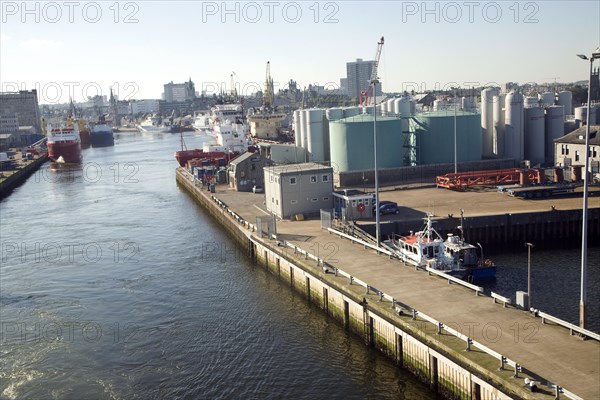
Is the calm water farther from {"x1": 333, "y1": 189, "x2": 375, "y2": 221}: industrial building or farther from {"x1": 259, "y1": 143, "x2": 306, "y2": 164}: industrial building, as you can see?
{"x1": 259, "y1": 143, "x2": 306, "y2": 164}: industrial building

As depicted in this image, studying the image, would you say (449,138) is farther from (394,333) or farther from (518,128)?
(394,333)

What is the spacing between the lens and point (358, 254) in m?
34.1

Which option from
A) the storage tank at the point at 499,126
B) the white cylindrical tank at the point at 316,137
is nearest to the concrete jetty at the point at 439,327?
the storage tank at the point at 499,126

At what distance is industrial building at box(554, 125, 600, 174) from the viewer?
54.6 m

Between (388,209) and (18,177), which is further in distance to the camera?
(18,177)

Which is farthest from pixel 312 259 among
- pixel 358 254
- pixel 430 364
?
pixel 430 364

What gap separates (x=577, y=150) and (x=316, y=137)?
91.2ft

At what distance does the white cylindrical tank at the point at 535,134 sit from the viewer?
6519cm

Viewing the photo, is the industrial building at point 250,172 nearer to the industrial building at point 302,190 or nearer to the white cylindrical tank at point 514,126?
the industrial building at point 302,190

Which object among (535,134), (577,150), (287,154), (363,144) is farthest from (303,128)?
(577,150)

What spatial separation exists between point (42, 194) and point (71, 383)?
60389mm

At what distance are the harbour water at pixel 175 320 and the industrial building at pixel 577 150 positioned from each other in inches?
679

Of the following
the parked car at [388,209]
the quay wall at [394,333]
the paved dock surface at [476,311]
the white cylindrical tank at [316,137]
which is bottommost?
the quay wall at [394,333]

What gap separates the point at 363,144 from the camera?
6066 centimetres
